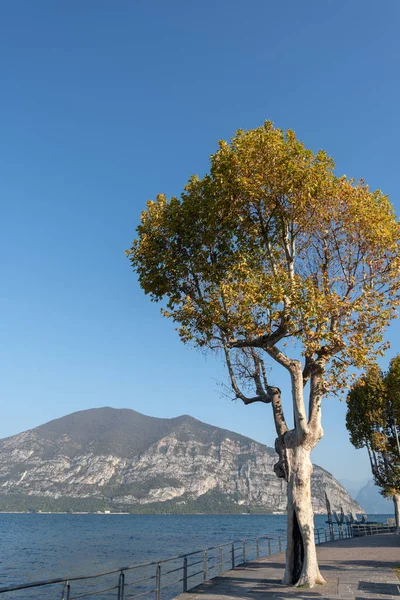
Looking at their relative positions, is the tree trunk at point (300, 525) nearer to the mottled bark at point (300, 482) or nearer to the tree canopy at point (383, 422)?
the mottled bark at point (300, 482)

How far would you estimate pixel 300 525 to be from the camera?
13.0 metres

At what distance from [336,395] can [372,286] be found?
3.70 meters

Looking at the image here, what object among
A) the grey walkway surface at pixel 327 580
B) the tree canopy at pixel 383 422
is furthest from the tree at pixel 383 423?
the grey walkway surface at pixel 327 580

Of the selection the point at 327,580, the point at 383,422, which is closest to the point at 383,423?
the point at 383,422

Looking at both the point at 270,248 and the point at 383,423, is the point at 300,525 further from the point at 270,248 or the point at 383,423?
the point at 383,423

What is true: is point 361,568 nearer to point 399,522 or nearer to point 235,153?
point 235,153

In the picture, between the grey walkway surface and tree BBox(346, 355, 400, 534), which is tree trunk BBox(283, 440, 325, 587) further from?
tree BBox(346, 355, 400, 534)

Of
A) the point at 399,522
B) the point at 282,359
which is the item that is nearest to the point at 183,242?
the point at 282,359

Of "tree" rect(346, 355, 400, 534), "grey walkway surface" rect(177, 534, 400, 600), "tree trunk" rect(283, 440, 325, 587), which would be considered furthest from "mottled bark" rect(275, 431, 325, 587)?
"tree" rect(346, 355, 400, 534)

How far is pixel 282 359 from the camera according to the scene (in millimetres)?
14445

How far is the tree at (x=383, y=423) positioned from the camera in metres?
33.3

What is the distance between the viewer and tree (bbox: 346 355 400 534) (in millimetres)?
33344

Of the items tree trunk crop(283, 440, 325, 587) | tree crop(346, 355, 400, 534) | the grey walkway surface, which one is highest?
tree crop(346, 355, 400, 534)

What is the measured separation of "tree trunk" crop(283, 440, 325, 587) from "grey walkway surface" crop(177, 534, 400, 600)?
40 centimetres
